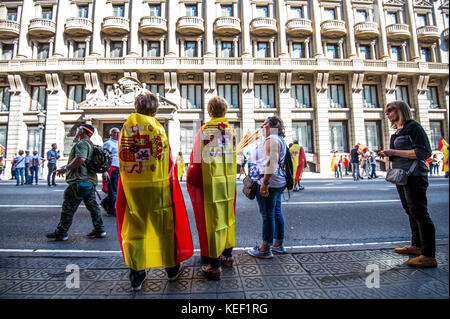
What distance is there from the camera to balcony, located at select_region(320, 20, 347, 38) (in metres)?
18.2

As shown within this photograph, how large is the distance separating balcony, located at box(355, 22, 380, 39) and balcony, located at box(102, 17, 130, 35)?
20.3 meters

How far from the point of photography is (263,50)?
19828 mm

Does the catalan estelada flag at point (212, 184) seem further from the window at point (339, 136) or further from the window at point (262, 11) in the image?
the window at point (262, 11)

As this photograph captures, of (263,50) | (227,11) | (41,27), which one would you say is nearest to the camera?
(41,27)

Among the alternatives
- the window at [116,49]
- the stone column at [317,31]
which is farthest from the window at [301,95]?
the window at [116,49]

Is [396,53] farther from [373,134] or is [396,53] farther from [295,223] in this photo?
[295,223]

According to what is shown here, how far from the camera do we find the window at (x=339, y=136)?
1961cm

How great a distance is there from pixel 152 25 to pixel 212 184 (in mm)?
21191

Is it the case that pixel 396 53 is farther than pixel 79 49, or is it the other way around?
pixel 396 53

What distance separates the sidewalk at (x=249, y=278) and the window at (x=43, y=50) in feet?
74.7

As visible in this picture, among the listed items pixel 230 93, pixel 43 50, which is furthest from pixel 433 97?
pixel 43 50

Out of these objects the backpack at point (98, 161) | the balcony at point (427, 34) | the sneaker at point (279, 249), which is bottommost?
the sneaker at point (279, 249)

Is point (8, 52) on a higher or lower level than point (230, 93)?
higher
